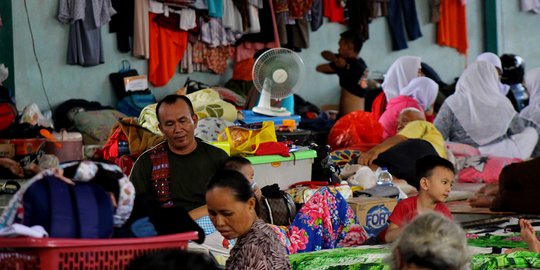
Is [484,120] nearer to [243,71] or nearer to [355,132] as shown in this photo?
[355,132]

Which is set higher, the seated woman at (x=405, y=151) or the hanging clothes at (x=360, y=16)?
the hanging clothes at (x=360, y=16)

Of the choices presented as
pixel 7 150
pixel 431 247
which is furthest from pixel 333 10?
pixel 431 247

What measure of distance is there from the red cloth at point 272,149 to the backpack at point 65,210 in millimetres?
3719

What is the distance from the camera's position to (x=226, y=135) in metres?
6.64

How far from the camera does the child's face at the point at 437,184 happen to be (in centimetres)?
559

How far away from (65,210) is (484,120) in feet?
27.2

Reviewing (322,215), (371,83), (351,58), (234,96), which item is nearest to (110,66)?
(234,96)

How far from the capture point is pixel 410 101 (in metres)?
10.0

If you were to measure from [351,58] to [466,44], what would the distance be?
442cm

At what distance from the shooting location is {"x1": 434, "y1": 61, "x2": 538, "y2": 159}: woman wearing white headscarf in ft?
34.5

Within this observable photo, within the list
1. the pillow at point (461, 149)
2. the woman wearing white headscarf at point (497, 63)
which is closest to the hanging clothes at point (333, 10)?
the woman wearing white headscarf at point (497, 63)

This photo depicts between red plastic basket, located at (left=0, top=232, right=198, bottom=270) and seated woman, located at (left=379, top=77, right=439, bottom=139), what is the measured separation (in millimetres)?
7067

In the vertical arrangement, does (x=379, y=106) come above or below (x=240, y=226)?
above

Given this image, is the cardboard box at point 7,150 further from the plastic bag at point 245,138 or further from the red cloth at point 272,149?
the red cloth at point 272,149
